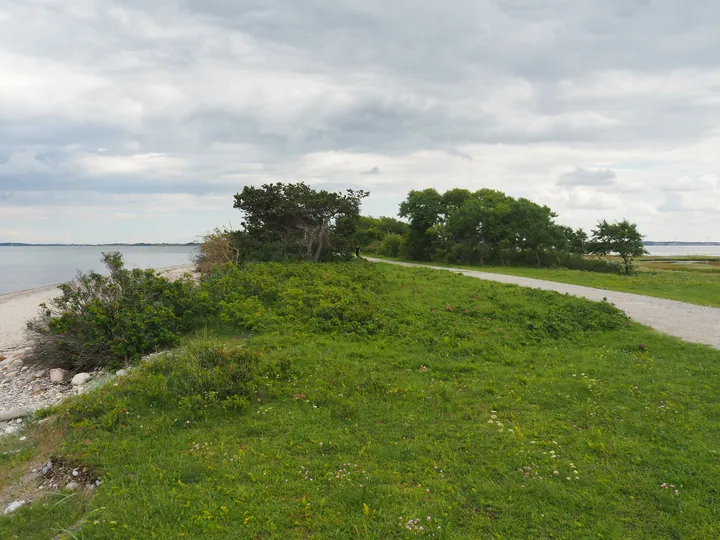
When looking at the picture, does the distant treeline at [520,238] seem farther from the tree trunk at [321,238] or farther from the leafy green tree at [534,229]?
the tree trunk at [321,238]

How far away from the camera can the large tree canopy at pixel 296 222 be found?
24.9 meters

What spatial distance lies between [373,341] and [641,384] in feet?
18.0

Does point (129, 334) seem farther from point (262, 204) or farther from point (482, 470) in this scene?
point (262, 204)

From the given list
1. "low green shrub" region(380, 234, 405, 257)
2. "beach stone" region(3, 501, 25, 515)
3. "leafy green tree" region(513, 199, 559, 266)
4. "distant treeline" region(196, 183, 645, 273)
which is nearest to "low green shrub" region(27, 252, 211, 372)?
"beach stone" region(3, 501, 25, 515)

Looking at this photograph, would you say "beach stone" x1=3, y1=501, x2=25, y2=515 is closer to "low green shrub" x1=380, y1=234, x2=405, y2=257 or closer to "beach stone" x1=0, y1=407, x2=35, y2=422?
"beach stone" x1=0, y1=407, x2=35, y2=422

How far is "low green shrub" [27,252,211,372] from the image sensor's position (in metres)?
9.67

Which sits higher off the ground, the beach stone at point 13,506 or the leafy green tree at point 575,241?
the leafy green tree at point 575,241

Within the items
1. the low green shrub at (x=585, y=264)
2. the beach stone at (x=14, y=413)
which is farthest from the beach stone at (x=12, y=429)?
the low green shrub at (x=585, y=264)

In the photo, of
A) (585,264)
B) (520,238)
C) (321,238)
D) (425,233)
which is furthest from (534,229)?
(321,238)

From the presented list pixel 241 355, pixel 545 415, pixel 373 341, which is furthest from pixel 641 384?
pixel 241 355

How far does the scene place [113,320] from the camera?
10.2m

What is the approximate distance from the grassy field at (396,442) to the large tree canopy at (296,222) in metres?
14.9

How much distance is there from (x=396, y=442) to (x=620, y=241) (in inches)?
1450

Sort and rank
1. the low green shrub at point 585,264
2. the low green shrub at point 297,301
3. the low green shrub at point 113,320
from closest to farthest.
→ the low green shrub at point 113,320 → the low green shrub at point 297,301 → the low green shrub at point 585,264
